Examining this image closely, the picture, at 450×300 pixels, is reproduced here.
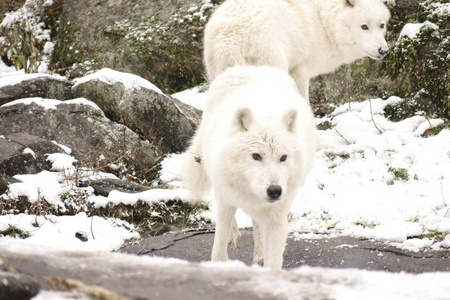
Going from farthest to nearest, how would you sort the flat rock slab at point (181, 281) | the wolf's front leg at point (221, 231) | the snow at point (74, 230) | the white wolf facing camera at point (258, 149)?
the snow at point (74, 230) < the wolf's front leg at point (221, 231) < the white wolf facing camera at point (258, 149) < the flat rock slab at point (181, 281)

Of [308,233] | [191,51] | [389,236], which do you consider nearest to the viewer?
[389,236]

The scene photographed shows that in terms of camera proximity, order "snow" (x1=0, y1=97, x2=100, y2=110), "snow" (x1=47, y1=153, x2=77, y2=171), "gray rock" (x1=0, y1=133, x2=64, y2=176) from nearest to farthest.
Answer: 1. "gray rock" (x1=0, y1=133, x2=64, y2=176)
2. "snow" (x1=47, y1=153, x2=77, y2=171)
3. "snow" (x1=0, y1=97, x2=100, y2=110)

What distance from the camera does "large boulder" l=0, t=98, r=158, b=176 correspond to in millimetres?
7211

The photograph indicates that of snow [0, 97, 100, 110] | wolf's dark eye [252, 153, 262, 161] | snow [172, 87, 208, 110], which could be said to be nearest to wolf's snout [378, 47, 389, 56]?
snow [172, 87, 208, 110]

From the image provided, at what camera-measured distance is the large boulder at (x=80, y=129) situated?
7.21m

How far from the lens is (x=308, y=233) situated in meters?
5.82

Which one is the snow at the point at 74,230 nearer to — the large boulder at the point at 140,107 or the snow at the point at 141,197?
the snow at the point at 141,197

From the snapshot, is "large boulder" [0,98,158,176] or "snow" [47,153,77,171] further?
"large boulder" [0,98,158,176]

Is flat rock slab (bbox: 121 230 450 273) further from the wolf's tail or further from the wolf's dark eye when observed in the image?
the wolf's dark eye

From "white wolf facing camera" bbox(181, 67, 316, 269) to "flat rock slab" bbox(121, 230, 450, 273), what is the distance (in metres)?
0.77

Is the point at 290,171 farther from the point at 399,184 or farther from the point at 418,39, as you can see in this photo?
the point at 418,39

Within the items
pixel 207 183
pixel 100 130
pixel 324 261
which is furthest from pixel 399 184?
pixel 100 130

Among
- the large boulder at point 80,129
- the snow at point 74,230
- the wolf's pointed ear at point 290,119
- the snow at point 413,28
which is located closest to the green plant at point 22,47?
the large boulder at point 80,129

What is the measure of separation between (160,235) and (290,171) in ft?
7.42
